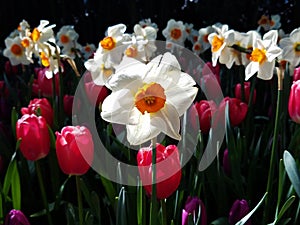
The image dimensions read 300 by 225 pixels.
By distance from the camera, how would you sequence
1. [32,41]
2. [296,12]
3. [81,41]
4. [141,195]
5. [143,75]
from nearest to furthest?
[143,75], [141,195], [32,41], [296,12], [81,41]

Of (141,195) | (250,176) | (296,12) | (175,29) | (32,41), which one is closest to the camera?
(141,195)

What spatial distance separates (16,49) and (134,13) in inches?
43.0

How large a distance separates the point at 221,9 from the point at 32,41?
1.73 meters

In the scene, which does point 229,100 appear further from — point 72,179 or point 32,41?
point 32,41

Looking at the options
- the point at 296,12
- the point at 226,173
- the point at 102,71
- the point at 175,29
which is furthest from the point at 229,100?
the point at 296,12


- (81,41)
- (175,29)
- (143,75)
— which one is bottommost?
(81,41)

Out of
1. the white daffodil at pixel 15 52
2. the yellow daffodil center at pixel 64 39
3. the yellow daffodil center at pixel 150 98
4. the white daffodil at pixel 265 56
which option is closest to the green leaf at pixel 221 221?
the white daffodil at pixel 265 56

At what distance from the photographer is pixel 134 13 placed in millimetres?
3178

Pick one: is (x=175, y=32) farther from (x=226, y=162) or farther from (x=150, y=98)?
(x=150, y=98)

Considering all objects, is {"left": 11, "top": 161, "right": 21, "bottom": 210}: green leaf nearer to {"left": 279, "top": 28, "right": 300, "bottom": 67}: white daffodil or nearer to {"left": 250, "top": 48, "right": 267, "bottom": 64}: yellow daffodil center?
{"left": 250, "top": 48, "right": 267, "bottom": 64}: yellow daffodil center

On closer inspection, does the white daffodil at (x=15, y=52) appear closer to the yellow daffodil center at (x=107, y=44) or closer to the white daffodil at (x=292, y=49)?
the yellow daffodil center at (x=107, y=44)

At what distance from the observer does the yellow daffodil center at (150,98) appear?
2.55 feet

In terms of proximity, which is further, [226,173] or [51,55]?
[51,55]

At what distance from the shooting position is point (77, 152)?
3.28 ft
